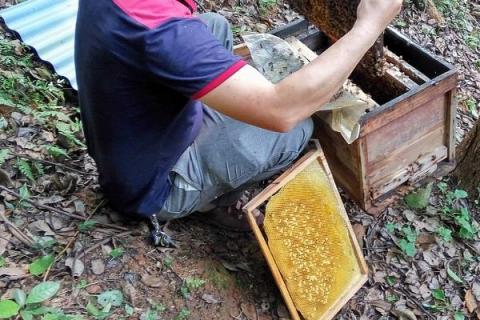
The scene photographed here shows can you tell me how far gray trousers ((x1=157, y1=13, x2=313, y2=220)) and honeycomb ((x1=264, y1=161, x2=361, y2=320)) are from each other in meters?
0.20

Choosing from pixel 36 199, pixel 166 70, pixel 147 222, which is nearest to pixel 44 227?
pixel 36 199

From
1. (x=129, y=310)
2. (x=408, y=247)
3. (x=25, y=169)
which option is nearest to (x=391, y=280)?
(x=408, y=247)

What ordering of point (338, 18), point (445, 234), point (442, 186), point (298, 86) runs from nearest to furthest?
point (298, 86)
point (338, 18)
point (445, 234)
point (442, 186)

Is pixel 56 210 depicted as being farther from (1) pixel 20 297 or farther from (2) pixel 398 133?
(2) pixel 398 133

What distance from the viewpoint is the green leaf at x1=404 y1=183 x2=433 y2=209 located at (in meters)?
3.50

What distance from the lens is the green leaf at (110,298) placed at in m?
2.45

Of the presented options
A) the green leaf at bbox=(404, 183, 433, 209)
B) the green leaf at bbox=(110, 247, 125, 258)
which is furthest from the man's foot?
the green leaf at bbox=(404, 183, 433, 209)

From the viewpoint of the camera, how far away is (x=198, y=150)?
2693mm

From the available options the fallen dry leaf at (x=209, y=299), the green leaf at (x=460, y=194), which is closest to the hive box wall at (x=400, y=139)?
the green leaf at (x=460, y=194)

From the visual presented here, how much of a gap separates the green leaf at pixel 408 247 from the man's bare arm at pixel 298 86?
1548 millimetres

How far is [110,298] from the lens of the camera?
2.47 m

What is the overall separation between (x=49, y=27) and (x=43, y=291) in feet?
8.02

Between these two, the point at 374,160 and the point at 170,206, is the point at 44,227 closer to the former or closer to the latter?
the point at 170,206

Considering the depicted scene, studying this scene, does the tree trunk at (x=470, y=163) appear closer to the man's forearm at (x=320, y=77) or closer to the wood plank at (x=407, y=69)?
Answer: the wood plank at (x=407, y=69)
